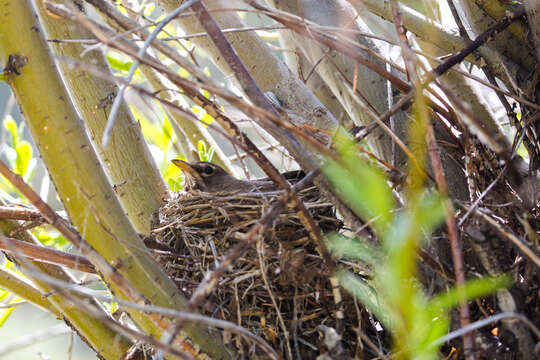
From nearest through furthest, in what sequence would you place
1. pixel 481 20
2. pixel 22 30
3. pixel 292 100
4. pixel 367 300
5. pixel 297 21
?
pixel 297 21, pixel 22 30, pixel 367 300, pixel 481 20, pixel 292 100

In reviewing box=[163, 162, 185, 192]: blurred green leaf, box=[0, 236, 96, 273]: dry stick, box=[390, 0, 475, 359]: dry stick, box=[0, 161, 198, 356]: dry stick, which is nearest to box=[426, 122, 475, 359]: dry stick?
box=[390, 0, 475, 359]: dry stick

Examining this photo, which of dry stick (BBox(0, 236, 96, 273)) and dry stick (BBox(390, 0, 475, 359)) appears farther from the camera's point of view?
dry stick (BBox(0, 236, 96, 273))

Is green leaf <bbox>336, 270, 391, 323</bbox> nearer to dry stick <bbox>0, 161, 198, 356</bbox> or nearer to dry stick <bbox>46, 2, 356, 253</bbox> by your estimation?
dry stick <bbox>46, 2, 356, 253</bbox>

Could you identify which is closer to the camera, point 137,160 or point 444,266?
point 444,266

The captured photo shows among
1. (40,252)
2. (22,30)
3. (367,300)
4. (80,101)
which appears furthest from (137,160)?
(367,300)

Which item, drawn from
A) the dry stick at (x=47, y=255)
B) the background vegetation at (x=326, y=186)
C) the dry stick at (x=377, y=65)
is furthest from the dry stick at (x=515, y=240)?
the dry stick at (x=47, y=255)

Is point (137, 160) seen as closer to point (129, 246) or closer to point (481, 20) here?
point (129, 246)

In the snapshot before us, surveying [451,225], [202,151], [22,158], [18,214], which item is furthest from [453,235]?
[202,151]

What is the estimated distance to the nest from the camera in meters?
1.20

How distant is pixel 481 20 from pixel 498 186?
627 mm

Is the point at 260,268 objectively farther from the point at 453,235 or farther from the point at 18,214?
the point at 18,214

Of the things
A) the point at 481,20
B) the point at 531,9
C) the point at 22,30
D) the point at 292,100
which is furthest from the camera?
the point at 292,100

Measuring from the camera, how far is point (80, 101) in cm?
172

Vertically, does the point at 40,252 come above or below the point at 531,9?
above
